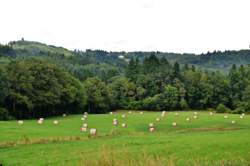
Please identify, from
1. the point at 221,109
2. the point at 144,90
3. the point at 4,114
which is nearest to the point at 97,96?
the point at 144,90

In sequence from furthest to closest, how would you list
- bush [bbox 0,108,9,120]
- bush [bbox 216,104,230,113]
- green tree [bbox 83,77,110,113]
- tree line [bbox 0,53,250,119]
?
green tree [bbox 83,77,110,113] → bush [bbox 216,104,230,113] → tree line [bbox 0,53,250,119] → bush [bbox 0,108,9,120]

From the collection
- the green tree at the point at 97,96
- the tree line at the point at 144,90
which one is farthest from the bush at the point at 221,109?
the green tree at the point at 97,96

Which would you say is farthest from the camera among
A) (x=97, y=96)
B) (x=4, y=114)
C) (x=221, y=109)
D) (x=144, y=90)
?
(x=144, y=90)

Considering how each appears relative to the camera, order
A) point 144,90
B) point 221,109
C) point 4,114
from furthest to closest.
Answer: point 144,90, point 221,109, point 4,114

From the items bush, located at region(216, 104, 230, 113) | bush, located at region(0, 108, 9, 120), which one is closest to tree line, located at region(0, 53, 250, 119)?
bush, located at region(216, 104, 230, 113)

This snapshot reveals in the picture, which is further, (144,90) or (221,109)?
(144,90)

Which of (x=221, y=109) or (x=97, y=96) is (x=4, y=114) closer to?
(x=97, y=96)

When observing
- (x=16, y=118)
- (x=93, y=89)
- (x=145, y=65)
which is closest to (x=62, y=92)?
(x=16, y=118)

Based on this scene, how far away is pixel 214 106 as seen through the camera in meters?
91.2

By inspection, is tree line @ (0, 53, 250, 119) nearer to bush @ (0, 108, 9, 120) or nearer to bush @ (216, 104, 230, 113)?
bush @ (216, 104, 230, 113)

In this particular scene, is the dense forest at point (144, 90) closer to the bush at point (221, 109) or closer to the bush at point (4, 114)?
the bush at point (221, 109)

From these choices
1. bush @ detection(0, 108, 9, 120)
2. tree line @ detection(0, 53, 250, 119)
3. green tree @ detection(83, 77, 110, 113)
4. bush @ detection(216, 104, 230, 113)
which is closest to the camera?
bush @ detection(0, 108, 9, 120)

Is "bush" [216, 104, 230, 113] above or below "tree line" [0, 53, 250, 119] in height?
below

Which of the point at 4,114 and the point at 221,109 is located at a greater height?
the point at 4,114
